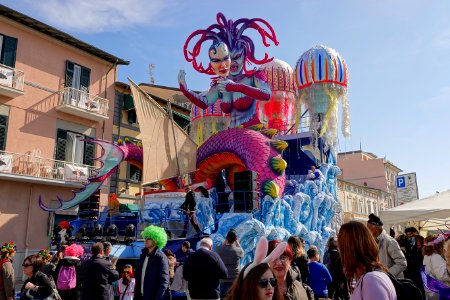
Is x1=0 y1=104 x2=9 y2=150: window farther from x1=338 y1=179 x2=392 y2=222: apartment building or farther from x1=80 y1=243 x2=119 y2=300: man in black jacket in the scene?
x1=338 y1=179 x2=392 y2=222: apartment building

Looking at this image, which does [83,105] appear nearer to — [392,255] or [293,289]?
[392,255]

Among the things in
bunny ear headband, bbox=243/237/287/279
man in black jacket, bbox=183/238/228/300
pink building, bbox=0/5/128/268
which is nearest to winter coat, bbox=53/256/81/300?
man in black jacket, bbox=183/238/228/300

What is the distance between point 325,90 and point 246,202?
620 cm

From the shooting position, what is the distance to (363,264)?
8.66 feet

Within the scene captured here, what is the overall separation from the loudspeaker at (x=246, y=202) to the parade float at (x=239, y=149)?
0.67ft

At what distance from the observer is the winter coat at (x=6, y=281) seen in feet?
19.8

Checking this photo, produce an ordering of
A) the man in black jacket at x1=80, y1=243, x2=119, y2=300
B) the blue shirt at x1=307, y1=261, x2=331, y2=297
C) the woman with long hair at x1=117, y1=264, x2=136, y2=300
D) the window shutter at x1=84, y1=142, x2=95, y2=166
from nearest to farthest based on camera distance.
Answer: the man in black jacket at x1=80, y1=243, x2=119, y2=300
the blue shirt at x1=307, y1=261, x2=331, y2=297
the woman with long hair at x1=117, y1=264, x2=136, y2=300
the window shutter at x1=84, y1=142, x2=95, y2=166

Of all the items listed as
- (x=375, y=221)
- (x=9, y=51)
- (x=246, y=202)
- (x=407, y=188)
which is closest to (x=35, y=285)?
(x=375, y=221)

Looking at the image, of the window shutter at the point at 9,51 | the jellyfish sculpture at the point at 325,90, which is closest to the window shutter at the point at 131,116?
the window shutter at the point at 9,51

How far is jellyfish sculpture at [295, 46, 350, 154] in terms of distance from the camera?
14.8 metres

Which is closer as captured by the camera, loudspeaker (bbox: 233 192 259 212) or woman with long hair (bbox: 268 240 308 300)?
woman with long hair (bbox: 268 240 308 300)

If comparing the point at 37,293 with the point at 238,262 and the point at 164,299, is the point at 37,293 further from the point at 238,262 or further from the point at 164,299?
the point at 238,262

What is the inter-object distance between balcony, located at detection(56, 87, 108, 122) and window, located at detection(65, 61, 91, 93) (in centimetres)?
51

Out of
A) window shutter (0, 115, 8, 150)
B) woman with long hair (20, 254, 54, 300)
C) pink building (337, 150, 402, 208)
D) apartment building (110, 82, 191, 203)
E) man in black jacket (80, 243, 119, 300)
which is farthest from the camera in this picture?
pink building (337, 150, 402, 208)
